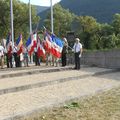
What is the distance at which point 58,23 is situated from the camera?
6675 centimetres

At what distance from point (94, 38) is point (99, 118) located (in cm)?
5127

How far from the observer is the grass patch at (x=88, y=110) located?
31.7 feet

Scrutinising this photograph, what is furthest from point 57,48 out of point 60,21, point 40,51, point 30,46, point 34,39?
point 60,21

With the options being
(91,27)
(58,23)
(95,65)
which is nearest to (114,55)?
(95,65)

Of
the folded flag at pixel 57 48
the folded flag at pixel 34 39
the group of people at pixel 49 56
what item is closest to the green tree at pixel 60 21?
the group of people at pixel 49 56

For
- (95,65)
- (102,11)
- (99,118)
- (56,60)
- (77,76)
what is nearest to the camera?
(99,118)

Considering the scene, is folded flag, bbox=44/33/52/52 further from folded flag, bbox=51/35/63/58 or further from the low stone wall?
the low stone wall

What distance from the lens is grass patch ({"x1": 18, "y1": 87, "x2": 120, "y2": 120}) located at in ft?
31.7

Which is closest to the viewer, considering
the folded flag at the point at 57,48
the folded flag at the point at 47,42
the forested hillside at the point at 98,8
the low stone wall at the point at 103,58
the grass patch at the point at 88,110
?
the grass patch at the point at 88,110

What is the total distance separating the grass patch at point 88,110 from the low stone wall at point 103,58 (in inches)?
462

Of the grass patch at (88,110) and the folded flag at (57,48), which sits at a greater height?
the folded flag at (57,48)

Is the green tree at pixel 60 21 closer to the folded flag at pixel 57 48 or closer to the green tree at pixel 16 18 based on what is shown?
the green tree at pixel 16 18

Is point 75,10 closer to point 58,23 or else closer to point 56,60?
point 58,23

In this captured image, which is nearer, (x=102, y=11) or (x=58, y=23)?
(x=58, y=23)
